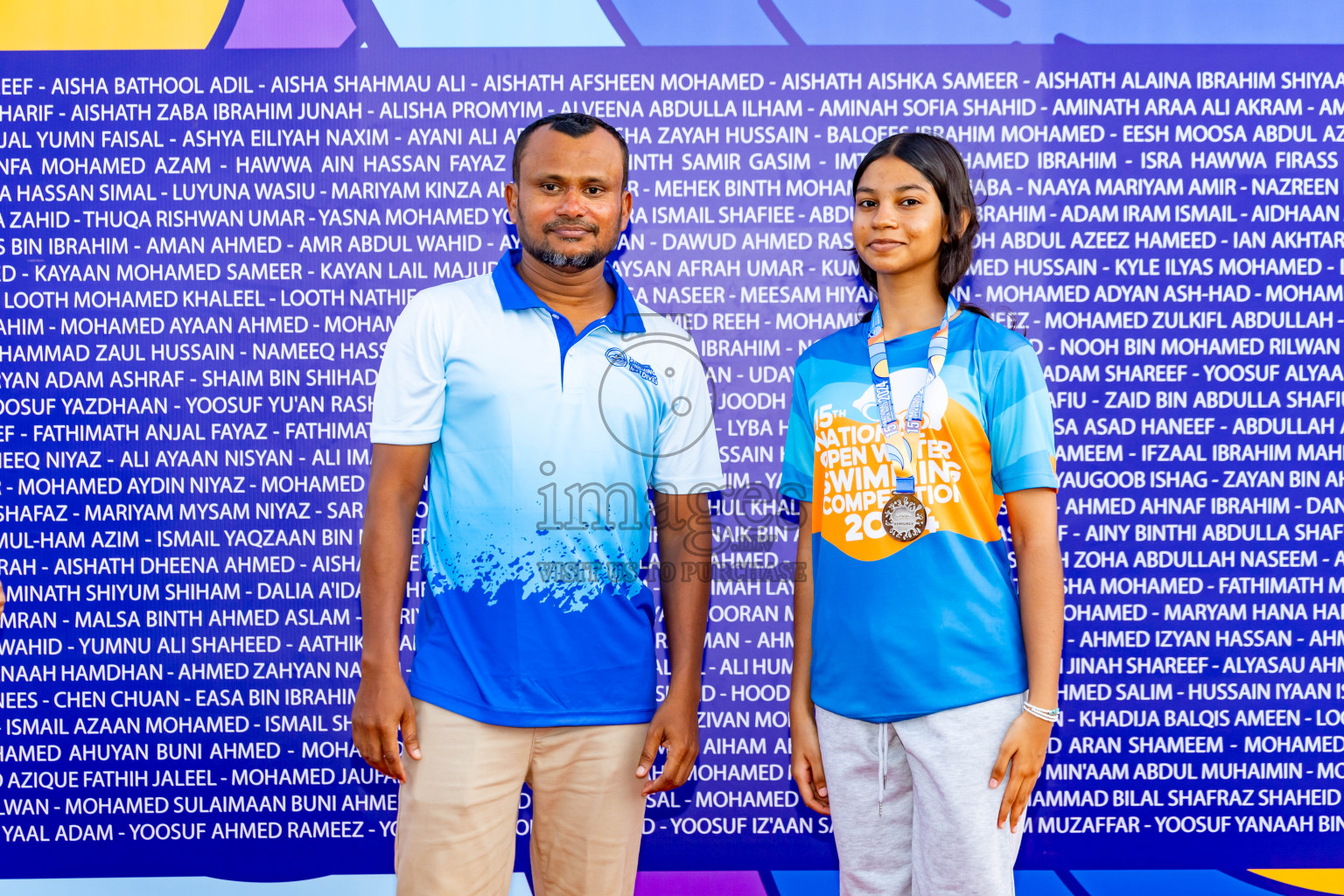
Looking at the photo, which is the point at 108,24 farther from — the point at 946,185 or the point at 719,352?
the point at 946,185

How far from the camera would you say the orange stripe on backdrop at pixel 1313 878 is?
245 centimetres

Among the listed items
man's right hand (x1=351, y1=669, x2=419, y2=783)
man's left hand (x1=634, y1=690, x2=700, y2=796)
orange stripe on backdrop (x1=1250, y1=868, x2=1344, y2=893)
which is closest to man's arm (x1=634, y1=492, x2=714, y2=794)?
man's left hand (x1=634, y1=690, x2=700, y2=796)

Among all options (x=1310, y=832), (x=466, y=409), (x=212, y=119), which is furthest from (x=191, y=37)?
(x=1310, y=832)

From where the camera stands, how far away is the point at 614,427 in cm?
184

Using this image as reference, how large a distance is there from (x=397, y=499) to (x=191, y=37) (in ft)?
5.15

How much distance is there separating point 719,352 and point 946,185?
0.81m

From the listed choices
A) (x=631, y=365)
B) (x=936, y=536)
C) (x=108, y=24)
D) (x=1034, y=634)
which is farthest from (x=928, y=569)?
(x=108, y=24)

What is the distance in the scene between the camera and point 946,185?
5.89ft

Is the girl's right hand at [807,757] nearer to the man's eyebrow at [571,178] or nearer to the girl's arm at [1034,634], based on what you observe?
the girl's arm at [1034,634]

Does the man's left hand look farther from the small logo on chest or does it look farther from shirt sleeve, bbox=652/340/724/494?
the small logo on chest

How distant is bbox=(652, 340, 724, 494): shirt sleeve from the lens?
1.92m

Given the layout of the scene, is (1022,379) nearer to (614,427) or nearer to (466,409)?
(614,427)

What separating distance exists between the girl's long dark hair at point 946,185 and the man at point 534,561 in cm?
61

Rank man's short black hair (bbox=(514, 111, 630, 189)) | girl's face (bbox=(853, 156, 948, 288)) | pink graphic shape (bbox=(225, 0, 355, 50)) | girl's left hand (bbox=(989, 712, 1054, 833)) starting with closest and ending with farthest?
girl's left hand (bbox=(989, 712, 1054, 833)) → girl's face (bbox=(853, 156, 948, 288)) → man's short black hair (bbox=(514, 111, 630, 189)) → pink graphic shape (bbox=(225, 0, 355, 50))
